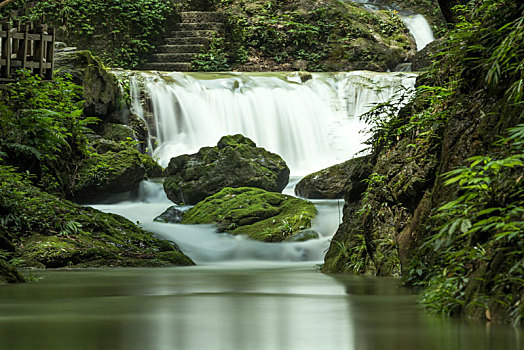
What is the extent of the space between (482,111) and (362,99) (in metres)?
19.6

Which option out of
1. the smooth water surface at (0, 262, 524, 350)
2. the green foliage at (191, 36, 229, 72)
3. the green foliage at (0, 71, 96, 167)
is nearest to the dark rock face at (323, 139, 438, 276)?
the smooth water surface at (0, 262, 524, 350)

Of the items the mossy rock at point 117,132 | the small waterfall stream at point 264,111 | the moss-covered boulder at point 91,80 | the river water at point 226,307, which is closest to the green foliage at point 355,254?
the river water at point 226,307

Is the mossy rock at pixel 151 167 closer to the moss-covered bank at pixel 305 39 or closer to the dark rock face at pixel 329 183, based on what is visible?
the dark rock face at pixel 329 183

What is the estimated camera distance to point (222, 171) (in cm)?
1620

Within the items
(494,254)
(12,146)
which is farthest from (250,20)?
(494,254)

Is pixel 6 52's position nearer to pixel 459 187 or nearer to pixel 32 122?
pixel 32 122

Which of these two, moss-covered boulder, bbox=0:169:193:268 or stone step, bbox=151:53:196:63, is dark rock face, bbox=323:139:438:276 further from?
stone step, bbox=151:53:196:63

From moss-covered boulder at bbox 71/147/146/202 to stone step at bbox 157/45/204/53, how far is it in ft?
46.3

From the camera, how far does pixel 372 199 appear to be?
7.67 meters

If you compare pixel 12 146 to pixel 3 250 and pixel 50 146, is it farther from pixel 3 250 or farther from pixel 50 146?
pixel 3 250

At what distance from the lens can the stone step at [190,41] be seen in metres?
30.5

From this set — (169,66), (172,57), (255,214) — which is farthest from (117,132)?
(172,57)

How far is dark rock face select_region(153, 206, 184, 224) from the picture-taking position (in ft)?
47.3

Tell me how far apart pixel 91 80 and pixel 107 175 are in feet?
13.5
